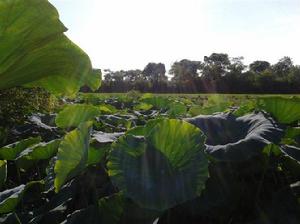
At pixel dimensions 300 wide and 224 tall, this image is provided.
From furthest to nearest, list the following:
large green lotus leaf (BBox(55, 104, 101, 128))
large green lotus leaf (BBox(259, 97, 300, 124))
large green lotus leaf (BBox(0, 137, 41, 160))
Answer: large green lotus leaf (BBox(55, 104, 101, 128))
large green lotus leaf (BBox(0, 137, 41, 160))
large green lotus leaf (BBox(259, 97, 300, 124))

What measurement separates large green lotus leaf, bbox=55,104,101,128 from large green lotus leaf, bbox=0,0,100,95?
0.29 metres

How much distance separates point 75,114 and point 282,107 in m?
1.34

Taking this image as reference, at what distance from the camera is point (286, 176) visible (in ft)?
4.86

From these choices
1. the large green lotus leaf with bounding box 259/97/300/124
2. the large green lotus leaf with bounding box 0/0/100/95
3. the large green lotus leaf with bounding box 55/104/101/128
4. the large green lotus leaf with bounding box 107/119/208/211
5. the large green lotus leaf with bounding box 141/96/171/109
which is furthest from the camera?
the large green lotus leaf with bounding box 141/96/171/109

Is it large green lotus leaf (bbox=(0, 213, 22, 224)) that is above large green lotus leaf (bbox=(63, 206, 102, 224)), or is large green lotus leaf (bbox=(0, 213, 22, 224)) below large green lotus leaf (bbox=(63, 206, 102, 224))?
below

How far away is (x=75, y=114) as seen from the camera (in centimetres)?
254

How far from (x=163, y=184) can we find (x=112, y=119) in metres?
1.78

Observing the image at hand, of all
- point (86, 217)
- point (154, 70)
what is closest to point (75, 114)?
point (86, 217)

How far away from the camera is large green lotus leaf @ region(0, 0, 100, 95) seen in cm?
176

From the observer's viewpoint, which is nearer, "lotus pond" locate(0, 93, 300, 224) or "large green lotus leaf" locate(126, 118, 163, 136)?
"lotus pond" locate(0, 93, 300, 224)

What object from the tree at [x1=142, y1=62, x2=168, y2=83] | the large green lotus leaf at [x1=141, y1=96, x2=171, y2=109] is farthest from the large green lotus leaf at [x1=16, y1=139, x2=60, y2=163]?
Answer: the tree at [x1=142, y1=62, x2=168, y2=83]

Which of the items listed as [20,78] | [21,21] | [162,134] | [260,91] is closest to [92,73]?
[20,78]

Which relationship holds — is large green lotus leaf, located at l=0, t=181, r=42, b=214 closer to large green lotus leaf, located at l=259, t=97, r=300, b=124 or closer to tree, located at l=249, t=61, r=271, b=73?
large green lotus leaf, located at l=259, t=97, r=300, b=124

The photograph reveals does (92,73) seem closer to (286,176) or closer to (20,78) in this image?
(20,78)
